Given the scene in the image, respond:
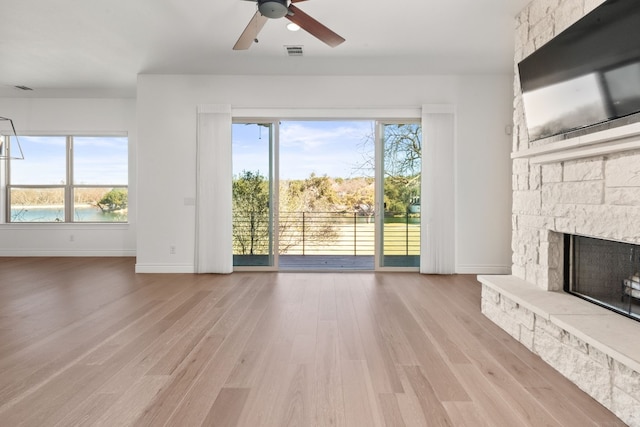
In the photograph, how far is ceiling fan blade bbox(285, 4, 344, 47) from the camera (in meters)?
2.66

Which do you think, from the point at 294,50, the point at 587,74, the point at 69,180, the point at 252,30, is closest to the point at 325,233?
the point at 294,50

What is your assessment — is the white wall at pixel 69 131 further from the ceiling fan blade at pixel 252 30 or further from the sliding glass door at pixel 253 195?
the ceiling fan blade at pixel 252 30

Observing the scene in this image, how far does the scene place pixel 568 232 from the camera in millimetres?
2523

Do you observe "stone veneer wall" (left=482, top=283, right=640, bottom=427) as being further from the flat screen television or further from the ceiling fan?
the ceiling fan

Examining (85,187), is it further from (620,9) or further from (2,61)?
(620,9)

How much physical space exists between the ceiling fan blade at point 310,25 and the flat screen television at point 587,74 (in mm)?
1518

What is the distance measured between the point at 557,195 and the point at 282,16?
2406 mm

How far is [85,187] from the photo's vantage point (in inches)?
266

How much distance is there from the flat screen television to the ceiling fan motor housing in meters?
1.84

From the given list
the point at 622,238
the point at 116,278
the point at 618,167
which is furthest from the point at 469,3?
the point at 116,278

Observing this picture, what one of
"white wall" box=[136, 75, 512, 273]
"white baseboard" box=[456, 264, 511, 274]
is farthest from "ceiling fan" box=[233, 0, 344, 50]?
"white baseboard" box=[456, 264, 511, 274]

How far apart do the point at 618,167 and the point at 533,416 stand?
145 cm

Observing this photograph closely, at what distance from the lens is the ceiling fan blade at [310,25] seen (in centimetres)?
266

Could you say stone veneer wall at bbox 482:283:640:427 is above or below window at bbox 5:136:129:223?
below
